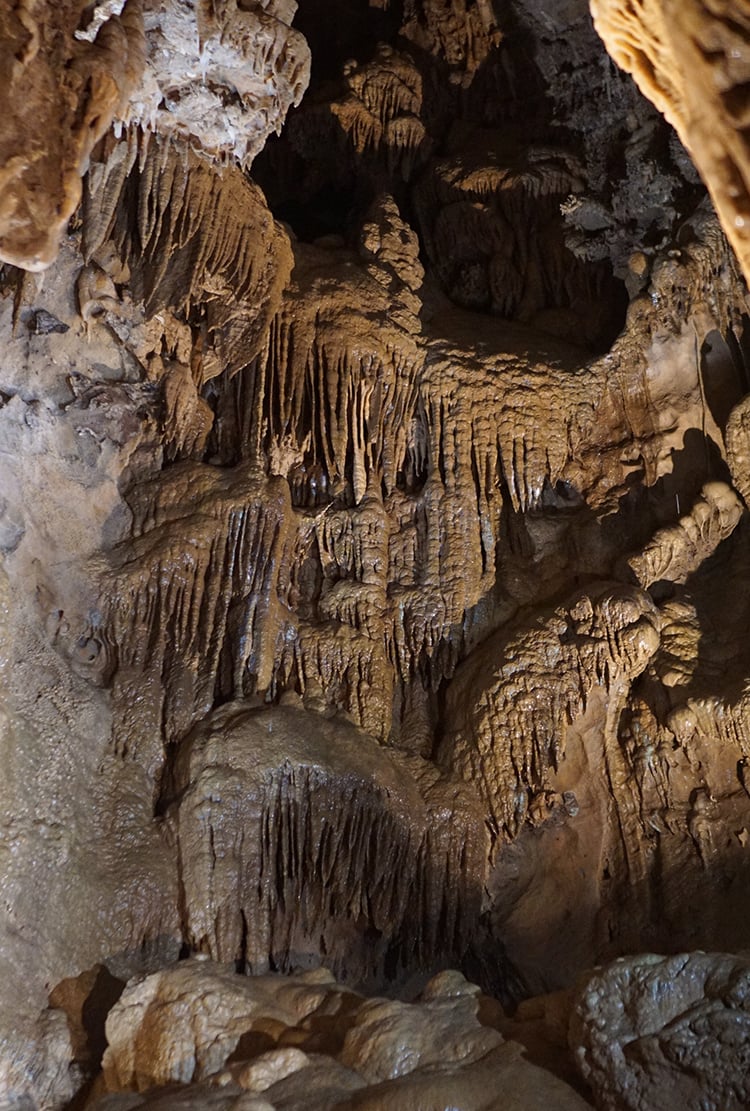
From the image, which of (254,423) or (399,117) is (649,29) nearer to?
(254,423)

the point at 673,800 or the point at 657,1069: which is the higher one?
the point at 673,800

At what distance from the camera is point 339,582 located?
6.19 metres

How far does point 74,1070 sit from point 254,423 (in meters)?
3.40

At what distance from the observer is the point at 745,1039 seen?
3.13 meters

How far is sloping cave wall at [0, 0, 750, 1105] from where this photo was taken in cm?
489

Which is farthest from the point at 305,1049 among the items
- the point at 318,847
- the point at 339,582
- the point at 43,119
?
the point at 43,119

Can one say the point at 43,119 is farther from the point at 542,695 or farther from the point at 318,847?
the point at 542,695

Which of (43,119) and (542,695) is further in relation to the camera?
(542,695)

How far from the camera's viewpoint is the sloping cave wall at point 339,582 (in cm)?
489

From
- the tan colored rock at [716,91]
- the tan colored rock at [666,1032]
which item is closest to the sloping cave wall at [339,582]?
the tan colored rock at [666,1032]

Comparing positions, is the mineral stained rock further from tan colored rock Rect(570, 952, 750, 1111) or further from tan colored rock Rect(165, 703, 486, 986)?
tan colored rock Rect(165, 703, 486, 986)

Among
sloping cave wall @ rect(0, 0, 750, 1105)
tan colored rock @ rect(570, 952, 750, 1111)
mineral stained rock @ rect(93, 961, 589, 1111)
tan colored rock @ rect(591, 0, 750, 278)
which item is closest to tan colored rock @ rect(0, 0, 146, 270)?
sloping cave wall @ rect(0, 0, 750, 1105)

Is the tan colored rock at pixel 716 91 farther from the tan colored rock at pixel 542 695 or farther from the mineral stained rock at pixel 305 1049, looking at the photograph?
the tan colored rock at pixel 542 695

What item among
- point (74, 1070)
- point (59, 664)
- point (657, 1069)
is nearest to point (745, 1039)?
point (657, 1069)
